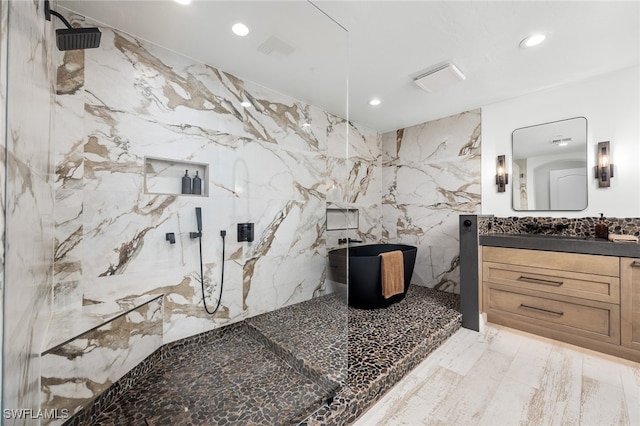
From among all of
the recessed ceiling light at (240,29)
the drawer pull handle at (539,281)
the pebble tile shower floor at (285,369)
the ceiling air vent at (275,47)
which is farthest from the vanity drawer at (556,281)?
the recessed ceiling light at (240,29)

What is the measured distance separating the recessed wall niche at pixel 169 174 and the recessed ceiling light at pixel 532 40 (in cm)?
286

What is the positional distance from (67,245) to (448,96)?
3808mm

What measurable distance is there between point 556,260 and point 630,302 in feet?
1.70

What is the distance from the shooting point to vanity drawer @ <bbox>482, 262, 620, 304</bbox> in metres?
2.14

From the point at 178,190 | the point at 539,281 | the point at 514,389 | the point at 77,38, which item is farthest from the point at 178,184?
the point at 539,281

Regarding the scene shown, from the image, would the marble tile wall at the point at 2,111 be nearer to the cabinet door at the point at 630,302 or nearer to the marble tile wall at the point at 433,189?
the cabinet door at the point at 630,302

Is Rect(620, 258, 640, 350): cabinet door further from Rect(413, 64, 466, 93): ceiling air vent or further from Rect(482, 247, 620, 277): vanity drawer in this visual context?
Rect(413, 64, 466, 93): ceiling air vent

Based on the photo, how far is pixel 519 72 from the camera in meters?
2.50

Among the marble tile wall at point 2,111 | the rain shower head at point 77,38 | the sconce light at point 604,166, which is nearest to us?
the marble tile wall at point 2,111

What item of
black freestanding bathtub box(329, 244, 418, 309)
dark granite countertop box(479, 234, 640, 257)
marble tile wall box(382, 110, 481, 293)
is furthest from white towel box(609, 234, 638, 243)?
black freestanding bathtub box(329, 244, 418, 309)

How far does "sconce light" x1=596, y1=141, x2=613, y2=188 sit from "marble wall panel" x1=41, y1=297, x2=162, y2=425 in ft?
14.1

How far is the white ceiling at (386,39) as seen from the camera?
1.73 m

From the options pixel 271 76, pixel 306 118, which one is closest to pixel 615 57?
pixel 306 118

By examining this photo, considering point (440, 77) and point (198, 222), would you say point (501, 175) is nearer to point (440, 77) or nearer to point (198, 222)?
point (440, 77)
